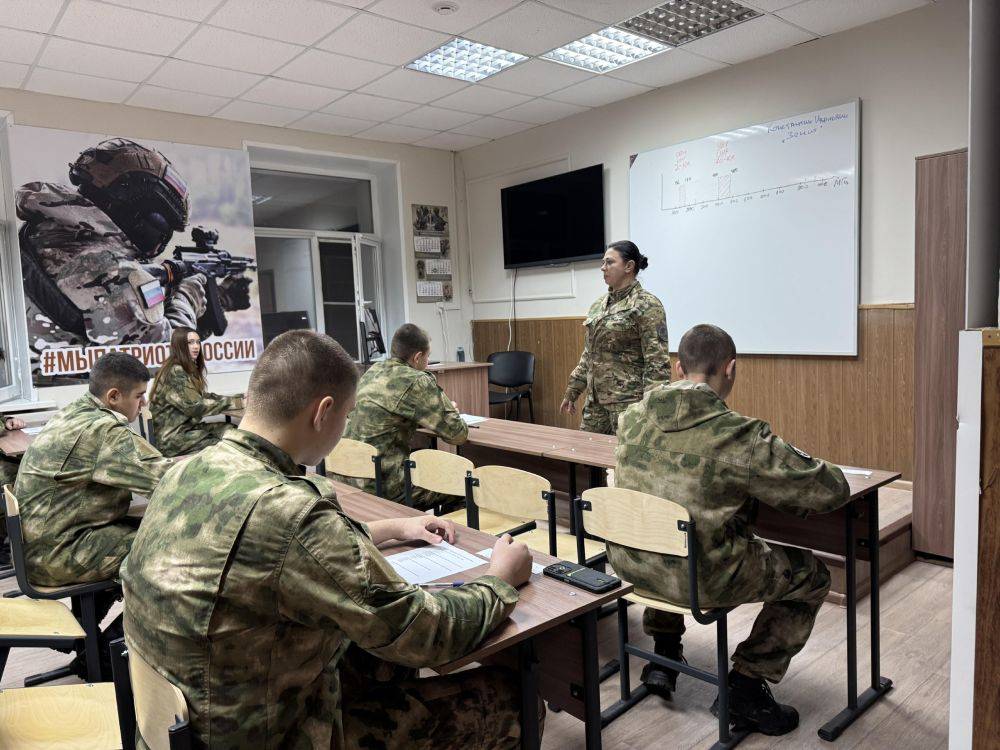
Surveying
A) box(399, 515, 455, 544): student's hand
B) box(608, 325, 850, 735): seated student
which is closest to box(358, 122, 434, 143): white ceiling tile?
box(608, 325, 850, 735): seated student

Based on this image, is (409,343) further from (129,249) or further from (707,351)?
(129,249)

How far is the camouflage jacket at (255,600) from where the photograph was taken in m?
1.05

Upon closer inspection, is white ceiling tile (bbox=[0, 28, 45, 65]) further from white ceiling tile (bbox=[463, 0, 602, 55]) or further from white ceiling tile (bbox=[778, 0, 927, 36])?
white ceiling tile (bbox=[778, 0, 927, 36])

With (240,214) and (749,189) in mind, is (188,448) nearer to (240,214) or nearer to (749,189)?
(240,214)

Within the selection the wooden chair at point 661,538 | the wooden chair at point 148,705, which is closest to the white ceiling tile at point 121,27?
the wooden chair at point 661,538

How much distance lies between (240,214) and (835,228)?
15.6 ft

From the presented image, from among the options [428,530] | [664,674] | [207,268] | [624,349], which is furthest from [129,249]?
[664,674]

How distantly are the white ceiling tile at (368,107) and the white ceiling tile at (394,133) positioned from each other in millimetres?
307

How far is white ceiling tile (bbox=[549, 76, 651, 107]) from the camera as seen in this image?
5496mm

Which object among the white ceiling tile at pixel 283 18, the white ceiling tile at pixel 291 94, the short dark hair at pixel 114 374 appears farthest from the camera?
the white ceiling tile at pixel 291 94

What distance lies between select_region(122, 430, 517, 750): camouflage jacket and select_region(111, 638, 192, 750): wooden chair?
3cm

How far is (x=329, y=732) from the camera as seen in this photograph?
46.2 inches

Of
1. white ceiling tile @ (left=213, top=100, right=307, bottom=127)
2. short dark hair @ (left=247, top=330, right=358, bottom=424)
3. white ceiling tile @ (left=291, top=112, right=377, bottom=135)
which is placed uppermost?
white ceiling tile @ (left=213, top=100, right=307, bottom=127)

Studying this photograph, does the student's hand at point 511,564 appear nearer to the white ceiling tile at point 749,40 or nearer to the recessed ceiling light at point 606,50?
the recessed ceiling light at point 606,50
